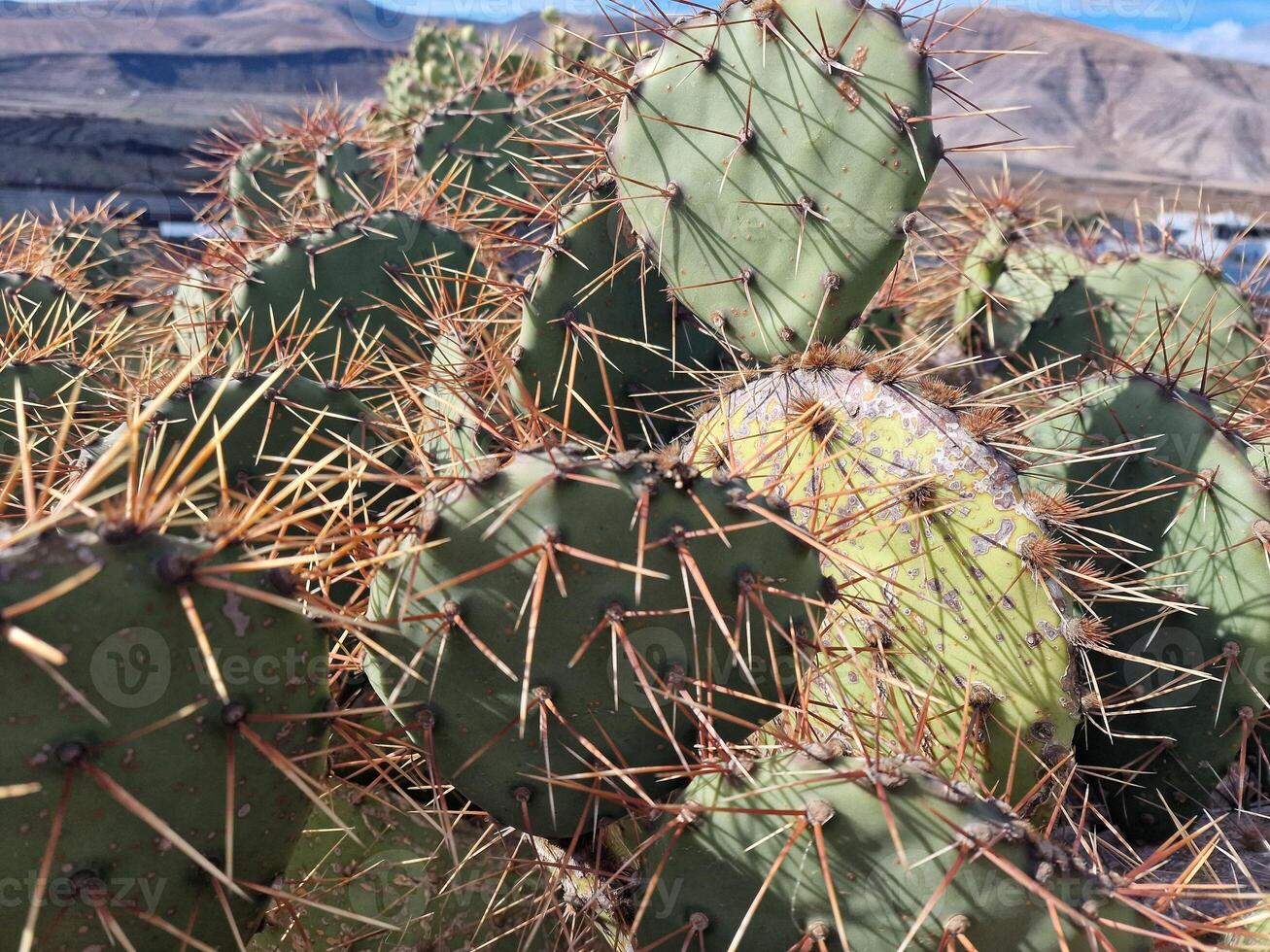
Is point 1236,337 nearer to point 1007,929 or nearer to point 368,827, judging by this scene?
point 1007,929

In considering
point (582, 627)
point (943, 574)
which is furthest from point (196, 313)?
point (943, 574)

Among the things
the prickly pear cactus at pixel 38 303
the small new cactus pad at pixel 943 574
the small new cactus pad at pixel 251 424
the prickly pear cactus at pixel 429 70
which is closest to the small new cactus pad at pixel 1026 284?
the small new cactus pad at pixel 943 574

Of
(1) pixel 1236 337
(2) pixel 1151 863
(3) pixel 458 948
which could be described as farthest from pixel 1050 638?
(1) pixel 1236 337

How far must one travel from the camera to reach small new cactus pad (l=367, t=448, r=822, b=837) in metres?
1.23

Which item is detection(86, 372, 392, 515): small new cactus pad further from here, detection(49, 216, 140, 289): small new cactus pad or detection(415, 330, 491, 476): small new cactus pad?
detection(49, 216, 140, 289): small new cactus pad

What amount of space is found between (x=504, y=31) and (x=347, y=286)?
167ft

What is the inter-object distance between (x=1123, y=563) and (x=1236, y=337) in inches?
41.1

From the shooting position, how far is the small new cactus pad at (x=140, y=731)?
1.02 m

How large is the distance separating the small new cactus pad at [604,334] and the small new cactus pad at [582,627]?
724 mm

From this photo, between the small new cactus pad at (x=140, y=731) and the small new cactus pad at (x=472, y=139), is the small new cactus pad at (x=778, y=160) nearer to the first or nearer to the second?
the small new cactus pad at (x=140, y=731)

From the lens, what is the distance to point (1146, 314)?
275 centimetres

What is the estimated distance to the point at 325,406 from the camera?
1.84m

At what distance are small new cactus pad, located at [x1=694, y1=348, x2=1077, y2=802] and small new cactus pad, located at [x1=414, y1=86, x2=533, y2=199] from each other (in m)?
2.16

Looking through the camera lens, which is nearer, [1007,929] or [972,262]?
[1007,929]
